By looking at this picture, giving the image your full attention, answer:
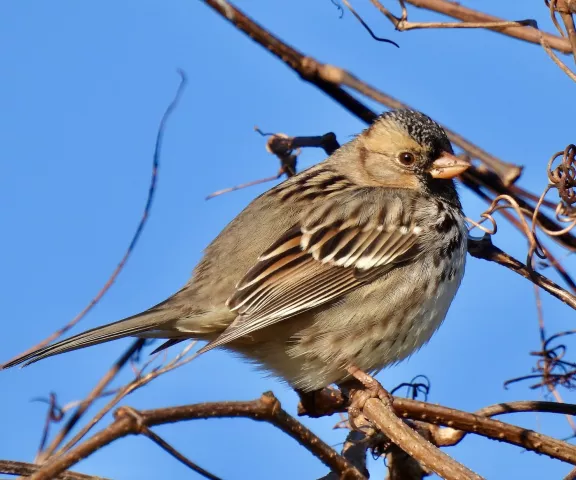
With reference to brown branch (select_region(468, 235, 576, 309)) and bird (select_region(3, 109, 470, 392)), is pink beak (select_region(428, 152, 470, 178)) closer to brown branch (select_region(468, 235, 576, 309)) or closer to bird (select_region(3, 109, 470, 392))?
bird (select_region(3, 109, 470, 392))

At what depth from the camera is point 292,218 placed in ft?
10.4

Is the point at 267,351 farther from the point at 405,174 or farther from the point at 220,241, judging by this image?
the point at 405,174

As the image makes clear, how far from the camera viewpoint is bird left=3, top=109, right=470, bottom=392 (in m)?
2.98

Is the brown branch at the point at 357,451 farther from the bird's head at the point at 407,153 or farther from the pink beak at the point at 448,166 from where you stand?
the bird's head at the point at 407,153

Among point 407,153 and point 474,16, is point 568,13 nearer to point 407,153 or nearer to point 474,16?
point 474,16

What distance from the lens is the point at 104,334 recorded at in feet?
8.98

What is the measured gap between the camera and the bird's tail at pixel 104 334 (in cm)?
257

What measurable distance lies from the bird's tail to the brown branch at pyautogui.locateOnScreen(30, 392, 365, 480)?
1027 mm

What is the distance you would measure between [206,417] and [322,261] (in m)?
1.73

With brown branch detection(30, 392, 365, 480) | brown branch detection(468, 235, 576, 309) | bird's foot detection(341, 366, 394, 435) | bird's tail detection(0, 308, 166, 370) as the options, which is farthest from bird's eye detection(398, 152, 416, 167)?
brown branch detection(30, 392, 365, 480)

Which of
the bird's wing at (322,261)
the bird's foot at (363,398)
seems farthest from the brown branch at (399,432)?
the bird's wing at (322,261)

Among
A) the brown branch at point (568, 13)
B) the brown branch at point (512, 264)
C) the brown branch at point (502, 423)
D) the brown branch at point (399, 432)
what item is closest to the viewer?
the brown branch at point (399, 432)

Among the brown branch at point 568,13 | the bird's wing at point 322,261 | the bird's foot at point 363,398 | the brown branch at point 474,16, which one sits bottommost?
the bird's foot at point 363,398

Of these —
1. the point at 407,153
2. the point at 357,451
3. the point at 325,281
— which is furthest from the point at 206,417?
the point at 407,153
